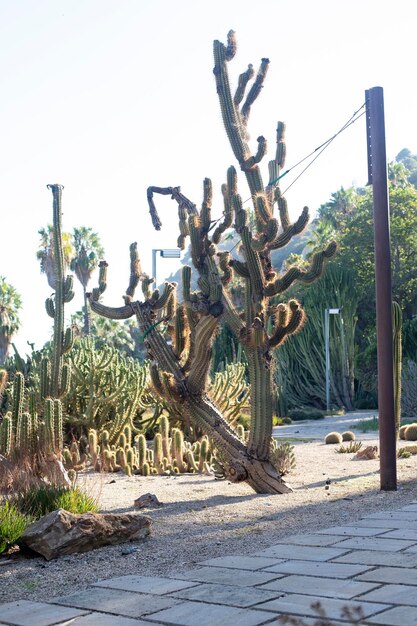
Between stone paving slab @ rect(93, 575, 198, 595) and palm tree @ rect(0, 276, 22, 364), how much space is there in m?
38.6

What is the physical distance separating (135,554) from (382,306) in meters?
4.83

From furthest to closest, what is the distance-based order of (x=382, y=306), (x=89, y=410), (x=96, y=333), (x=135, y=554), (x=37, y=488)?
(x=96, y=333), (x=89, y=410), (x=382, y=306), (x=37, y=488), (x=135, y=554)

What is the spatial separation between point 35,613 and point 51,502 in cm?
294

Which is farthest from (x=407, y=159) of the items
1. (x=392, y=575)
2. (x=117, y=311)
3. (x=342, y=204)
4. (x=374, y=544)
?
(x=392, y=575)

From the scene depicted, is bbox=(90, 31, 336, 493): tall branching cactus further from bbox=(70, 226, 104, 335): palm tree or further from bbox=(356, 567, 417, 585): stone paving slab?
bbox=(70, 226, 104, 335): palm tree

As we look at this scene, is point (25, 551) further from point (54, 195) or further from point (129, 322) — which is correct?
point (129, 322)

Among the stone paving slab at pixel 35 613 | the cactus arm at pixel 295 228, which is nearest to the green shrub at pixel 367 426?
the cactus arm at pixel 295 228

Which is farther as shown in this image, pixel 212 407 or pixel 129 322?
pixel 129 322

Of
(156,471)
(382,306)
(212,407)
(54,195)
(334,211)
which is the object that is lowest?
(156,471)

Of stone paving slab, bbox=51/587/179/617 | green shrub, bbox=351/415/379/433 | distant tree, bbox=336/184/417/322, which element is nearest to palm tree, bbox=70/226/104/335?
→ distant tree, bbox=336/184/417/322

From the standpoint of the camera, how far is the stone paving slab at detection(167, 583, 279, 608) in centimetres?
475

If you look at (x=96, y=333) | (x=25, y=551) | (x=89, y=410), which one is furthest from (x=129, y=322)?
(x=25, y=551)

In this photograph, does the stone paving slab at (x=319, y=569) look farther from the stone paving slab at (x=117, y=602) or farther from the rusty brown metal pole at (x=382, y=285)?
the rusty brown metal pole at (x=382, y=285)

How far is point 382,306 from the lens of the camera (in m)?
10.1
